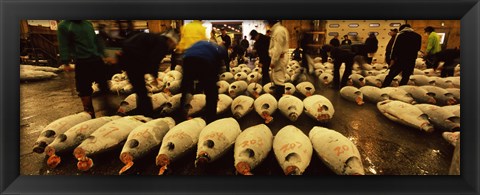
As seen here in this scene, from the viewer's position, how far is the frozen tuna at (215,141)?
2.41m

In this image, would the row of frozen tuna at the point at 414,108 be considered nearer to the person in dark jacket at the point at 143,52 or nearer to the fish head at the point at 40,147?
the person in dark jacket at the point at 143,52

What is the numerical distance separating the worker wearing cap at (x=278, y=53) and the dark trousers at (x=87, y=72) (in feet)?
10.1

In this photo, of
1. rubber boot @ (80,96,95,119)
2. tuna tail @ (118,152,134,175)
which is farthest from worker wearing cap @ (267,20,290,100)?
rubber boot @ (80,96,95,119)

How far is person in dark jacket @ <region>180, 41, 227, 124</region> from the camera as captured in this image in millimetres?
3471

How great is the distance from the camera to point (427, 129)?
313 centimetres

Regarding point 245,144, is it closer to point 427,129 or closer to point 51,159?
point 51,159

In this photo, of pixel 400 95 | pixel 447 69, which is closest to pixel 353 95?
pixel 400 95

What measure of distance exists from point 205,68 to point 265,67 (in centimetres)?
262

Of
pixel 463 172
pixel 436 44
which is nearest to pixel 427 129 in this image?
pixel 463 172

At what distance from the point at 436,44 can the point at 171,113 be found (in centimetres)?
708

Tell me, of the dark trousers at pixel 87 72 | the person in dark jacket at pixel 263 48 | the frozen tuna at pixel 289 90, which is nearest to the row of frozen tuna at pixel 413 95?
the frozen tuna at pixel 289 90

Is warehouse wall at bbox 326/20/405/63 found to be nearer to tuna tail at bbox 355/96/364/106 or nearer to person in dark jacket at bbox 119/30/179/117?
tuna tail at bbox 355/96/364/106

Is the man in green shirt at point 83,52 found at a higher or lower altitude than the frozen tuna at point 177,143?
higher

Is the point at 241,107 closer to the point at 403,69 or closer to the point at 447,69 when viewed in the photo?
the point at 403,69
